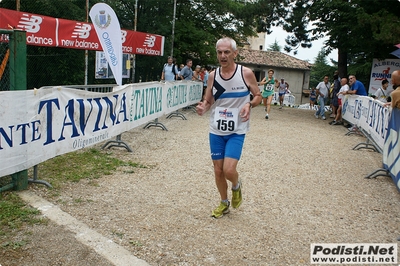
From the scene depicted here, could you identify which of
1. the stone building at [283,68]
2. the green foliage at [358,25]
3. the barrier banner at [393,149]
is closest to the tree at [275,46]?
the stone building at [283,68]

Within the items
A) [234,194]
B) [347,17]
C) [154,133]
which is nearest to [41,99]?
[234,194]

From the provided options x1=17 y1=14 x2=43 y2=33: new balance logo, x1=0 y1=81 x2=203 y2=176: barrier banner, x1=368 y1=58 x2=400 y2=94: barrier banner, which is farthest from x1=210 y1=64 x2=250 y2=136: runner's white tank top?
x1=368 y1=58 x2=400 y2=94: barrier banner

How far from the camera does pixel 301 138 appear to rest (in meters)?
11.1

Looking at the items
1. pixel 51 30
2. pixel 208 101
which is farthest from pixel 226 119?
pixel 51 30

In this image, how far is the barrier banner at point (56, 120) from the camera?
469 cm

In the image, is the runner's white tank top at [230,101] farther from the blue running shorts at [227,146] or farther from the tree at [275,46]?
the tree at [275,46]

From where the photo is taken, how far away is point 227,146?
441 centimetres

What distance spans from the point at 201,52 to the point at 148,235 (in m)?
20.8

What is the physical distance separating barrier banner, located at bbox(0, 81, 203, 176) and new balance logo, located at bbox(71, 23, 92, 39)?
4862 mm

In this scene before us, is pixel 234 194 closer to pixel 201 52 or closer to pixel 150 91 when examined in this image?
pixel 150 91

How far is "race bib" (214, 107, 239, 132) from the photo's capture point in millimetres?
4414

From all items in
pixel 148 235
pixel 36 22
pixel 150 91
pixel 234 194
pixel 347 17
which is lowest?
pixel 148 235

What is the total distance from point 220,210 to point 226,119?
1.13 meters

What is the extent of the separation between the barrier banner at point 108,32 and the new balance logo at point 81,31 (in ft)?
15.1
